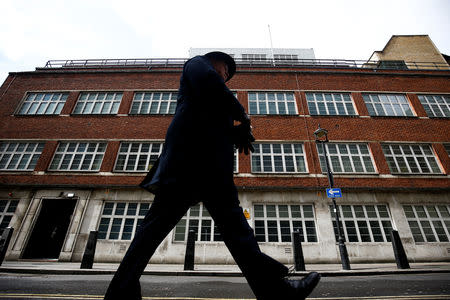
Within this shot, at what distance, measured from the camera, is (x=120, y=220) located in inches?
434

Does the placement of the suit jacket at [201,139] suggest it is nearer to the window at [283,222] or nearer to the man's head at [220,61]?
the man's head at [220,61]

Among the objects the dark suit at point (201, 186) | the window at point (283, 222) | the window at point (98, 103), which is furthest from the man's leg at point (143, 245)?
the window at point (98, 103)

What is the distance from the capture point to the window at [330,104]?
14258mm

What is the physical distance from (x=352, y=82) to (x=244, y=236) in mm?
17395

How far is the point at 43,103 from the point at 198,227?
1395 centimetres

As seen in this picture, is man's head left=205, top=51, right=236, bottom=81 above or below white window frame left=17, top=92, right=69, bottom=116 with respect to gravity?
below

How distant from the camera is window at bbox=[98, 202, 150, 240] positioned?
419 inches

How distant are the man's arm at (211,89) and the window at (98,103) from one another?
14.7m

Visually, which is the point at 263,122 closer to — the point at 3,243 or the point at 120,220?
the point at 120,220

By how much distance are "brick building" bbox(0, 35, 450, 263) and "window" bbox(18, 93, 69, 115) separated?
3.6 inches

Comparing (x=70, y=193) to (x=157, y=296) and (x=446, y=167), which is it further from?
(x=446, y=167)

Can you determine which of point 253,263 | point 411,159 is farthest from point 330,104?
point 253,263

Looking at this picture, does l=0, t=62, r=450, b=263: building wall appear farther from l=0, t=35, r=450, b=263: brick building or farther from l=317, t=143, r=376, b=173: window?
l=317, t=143, r=376, b=173: window

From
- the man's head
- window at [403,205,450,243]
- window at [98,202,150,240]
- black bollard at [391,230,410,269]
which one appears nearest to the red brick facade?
window at [403,205,450,243]
